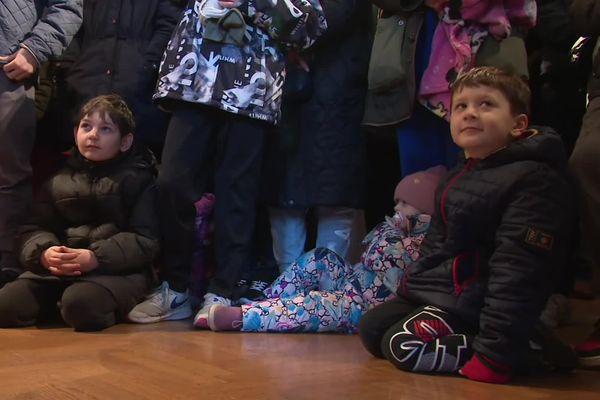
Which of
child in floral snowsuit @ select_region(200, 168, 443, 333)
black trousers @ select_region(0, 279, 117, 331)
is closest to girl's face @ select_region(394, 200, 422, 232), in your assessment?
child in floral snowsuit @ select_region(200, 168, 443, 333)

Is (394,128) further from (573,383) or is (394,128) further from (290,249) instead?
(573,383)

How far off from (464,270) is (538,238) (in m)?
0.19

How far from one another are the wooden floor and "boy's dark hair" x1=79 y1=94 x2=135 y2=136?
67 centimetres

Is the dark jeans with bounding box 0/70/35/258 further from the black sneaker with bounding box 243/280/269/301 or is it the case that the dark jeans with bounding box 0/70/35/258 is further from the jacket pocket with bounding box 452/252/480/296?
the jacket pocket with bounding box 452/252/480/296

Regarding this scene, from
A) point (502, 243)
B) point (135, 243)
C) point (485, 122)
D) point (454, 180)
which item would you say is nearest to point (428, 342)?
point (502, 243)

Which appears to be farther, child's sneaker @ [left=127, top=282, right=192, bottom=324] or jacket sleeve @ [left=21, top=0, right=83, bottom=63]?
jacket sleeve @ [left=21, top=0, right=83, bottom=63]

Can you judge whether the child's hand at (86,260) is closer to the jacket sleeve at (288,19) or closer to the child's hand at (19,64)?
the child's hand at (19,64)

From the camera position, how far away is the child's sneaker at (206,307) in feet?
6.76

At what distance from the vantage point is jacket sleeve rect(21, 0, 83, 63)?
235cm

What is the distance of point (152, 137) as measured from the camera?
254cm

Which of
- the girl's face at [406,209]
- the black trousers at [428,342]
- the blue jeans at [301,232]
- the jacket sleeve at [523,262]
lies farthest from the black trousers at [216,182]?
the jacket sleeve at [523,262]

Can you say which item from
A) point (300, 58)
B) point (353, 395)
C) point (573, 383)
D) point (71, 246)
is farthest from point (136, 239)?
point (573, 383)

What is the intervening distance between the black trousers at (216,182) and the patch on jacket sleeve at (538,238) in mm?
994

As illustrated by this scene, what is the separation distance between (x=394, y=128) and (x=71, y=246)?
1.04 meters
